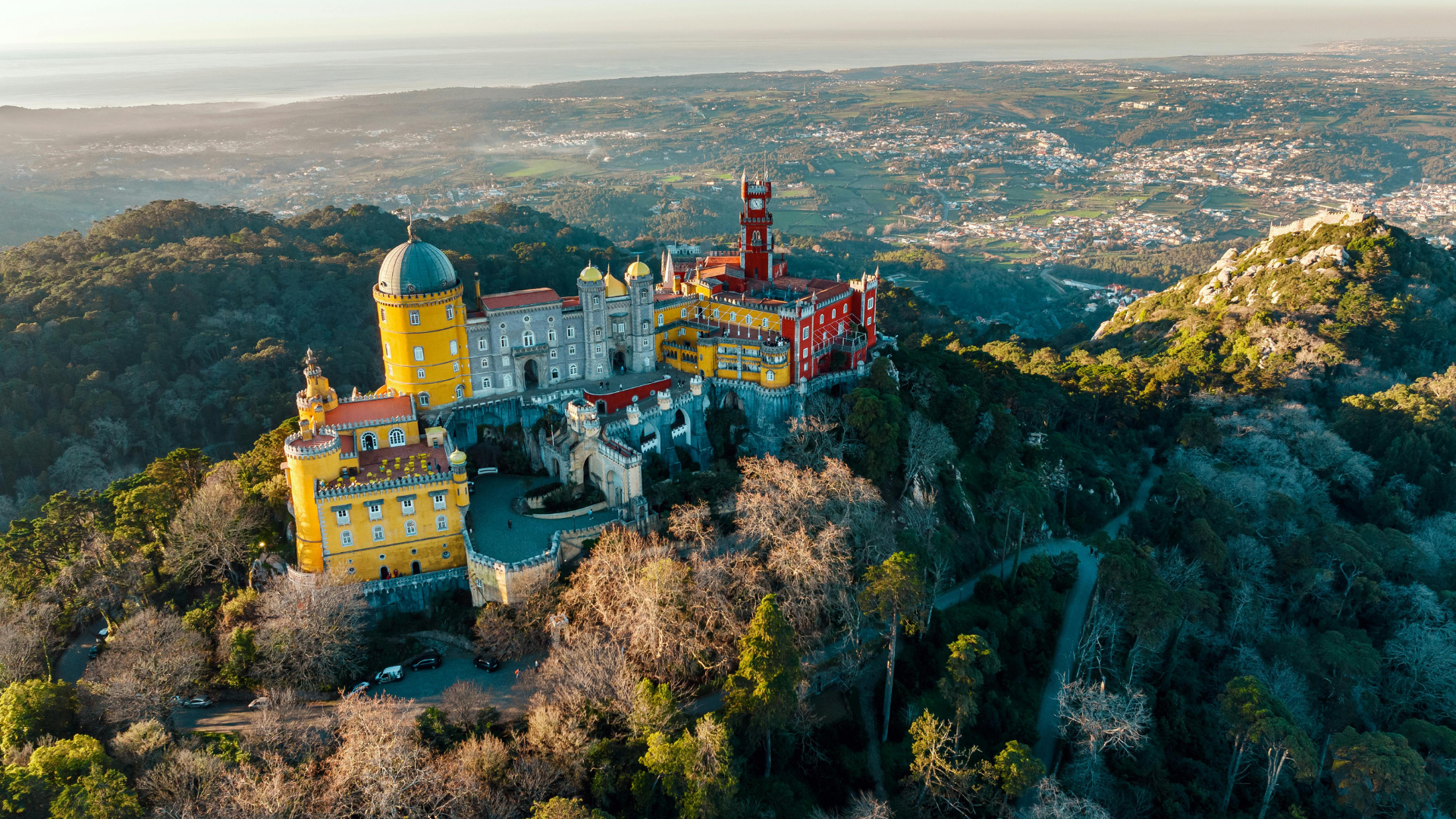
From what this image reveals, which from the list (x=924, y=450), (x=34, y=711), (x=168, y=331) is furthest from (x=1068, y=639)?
(x=168, y=331)

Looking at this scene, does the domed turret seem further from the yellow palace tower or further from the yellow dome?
the yellow dome

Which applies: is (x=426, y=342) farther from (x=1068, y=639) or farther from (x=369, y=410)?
(x=1068, y=639)

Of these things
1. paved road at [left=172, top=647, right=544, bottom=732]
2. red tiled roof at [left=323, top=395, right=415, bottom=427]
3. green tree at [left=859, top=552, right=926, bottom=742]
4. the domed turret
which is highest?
the domed turret

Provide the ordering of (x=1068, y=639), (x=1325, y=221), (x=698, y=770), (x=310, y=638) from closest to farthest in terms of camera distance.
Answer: (x=698, y=770) < (x=310, y=638) < (x=1068, y=639) < (x=1325, y=221)

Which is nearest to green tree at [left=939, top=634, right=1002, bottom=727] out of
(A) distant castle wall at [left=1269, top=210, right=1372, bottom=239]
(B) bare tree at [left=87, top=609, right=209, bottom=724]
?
(B) bare tree at [left=87, top=609, right=209, bottom=724]

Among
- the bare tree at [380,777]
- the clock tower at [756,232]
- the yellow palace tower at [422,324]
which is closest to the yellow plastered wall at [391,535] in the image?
the yellow palace tower at [422,324]

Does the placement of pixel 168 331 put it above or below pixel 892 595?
A: above
